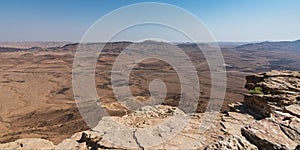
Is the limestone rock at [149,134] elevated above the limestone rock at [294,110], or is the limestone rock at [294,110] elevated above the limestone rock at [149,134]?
the limestone rock at [294,110]

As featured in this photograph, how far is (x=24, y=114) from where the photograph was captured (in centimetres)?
3328

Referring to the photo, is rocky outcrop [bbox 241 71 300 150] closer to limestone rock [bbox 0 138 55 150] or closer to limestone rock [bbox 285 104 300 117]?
limestone rock [bbox 285 104 300 117]

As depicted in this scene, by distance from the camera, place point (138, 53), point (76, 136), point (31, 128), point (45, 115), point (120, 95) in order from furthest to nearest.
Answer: point (138, 53), point (120, 95), point (45, 115), point (31, 128), point (76, 136)

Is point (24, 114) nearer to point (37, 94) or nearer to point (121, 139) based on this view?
point (37, 94)

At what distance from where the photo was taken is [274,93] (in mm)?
10906

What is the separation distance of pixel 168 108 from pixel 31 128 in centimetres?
2035

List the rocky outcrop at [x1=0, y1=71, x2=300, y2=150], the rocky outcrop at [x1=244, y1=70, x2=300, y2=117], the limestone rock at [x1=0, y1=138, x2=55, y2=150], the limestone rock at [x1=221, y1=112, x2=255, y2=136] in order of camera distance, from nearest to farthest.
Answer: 1. the rocky outcrop at [x1=0, y1=71, x2=300, y2=150]
2. the limestone rock at [x1=0, y1=138, x2=55, y2=150]
3. the limestone rock at [x1=221, y1=112, x2=255, y2=136]
4. the rocky outcrop at [x1=244, y1=70, x2=300, y2=117]

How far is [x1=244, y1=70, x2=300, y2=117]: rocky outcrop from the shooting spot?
9891mm

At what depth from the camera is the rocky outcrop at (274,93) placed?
9.89 meters

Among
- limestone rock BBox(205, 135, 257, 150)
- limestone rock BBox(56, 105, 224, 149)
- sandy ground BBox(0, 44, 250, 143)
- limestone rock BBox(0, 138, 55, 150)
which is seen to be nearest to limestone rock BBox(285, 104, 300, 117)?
limestone rock BBox(56, 105, 224, 149)

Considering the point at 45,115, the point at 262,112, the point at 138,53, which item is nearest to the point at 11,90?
the point at 45,115

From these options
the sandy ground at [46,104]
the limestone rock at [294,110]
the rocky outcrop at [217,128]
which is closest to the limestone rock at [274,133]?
the rocky outcrop at [217,128]

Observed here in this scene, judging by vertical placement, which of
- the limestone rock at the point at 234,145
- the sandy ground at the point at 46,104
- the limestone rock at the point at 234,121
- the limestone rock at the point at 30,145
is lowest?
the sandy ground at the point at 46,104

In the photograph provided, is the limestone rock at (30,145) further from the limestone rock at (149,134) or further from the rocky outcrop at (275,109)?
the rocky outcrop at (275,109)
